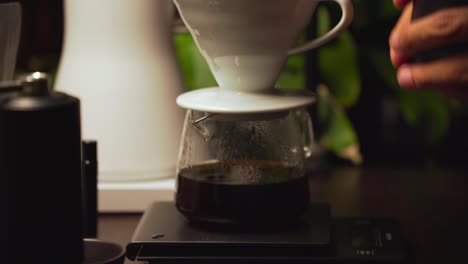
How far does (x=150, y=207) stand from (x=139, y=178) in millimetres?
102

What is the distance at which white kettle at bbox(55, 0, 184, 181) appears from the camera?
949 millimetres

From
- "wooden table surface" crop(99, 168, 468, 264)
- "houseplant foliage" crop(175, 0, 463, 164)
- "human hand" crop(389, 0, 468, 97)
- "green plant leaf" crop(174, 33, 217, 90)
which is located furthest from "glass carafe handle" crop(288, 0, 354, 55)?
"houseplant foliage" crop(175, 0, 463, 164)

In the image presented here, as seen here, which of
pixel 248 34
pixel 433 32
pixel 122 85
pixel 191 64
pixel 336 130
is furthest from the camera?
pixel 336 130

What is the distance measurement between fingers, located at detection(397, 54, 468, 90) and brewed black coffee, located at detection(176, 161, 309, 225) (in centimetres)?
17

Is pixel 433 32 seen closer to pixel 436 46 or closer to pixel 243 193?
pixel 436 46

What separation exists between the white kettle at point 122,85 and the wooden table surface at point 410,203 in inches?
3.0

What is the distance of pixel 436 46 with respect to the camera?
61 centimetres

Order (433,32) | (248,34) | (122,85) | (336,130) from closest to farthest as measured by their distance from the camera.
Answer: (433,32) → (248,34) → (122,85) → (336,130)

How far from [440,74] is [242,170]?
23 cm

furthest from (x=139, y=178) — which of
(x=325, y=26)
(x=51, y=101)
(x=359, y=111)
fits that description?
(x=359, y=111)

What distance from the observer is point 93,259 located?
0.68m

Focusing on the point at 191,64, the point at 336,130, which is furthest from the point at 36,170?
the point at 336,130

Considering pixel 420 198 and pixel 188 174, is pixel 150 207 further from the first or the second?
pixel 420 198

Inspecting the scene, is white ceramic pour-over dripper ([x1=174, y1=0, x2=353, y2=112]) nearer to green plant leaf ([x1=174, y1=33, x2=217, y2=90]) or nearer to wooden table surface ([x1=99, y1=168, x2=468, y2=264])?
wooden table surface ([x1=99, y1=168, x2=468, y2=264])
